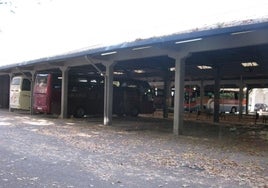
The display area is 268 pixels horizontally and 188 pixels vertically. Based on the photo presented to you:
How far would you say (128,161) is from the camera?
388 inches

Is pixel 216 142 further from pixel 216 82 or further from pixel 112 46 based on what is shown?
pixel 216 82

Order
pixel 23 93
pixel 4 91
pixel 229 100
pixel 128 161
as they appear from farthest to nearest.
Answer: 1. pixel 229 100
2. pixel 4 91
3. pixel 23 93
4. pixel 128 161

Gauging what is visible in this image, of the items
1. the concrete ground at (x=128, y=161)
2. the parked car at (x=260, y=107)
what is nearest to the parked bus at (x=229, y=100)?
the parked car at (x=260, y=107)

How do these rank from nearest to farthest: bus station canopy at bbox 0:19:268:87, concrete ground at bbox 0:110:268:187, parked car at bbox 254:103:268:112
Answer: concrete ground at bbox 0:110:268:187 < bus station canopy at bbox 0:19:268:87 < parked car at bbox 254:103:268:112

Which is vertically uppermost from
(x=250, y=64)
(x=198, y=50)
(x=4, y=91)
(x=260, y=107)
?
(x=250, y=64)

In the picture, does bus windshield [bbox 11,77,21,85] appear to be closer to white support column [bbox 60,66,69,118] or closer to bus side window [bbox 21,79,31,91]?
bus side window [bbox 21,79,31,91]

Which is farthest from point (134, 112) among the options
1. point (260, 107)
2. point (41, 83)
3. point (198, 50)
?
point (260, 107)

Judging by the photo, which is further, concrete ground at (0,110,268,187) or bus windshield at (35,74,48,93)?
bus windshield at (35,74,48,93)

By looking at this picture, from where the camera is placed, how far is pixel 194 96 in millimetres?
40438

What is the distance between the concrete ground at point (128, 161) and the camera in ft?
25.0

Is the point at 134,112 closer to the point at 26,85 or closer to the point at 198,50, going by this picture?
the point at 26,85

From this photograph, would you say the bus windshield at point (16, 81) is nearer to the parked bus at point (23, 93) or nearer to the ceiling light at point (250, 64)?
the parked bus at point (23, 93)

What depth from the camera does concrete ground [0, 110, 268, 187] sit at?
762 centimetres

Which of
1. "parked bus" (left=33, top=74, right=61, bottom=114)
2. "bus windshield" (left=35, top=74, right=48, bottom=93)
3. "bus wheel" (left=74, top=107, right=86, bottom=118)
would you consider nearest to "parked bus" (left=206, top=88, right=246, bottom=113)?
"bus wheel" (left=74, top=107, right=86, bottom=118)
